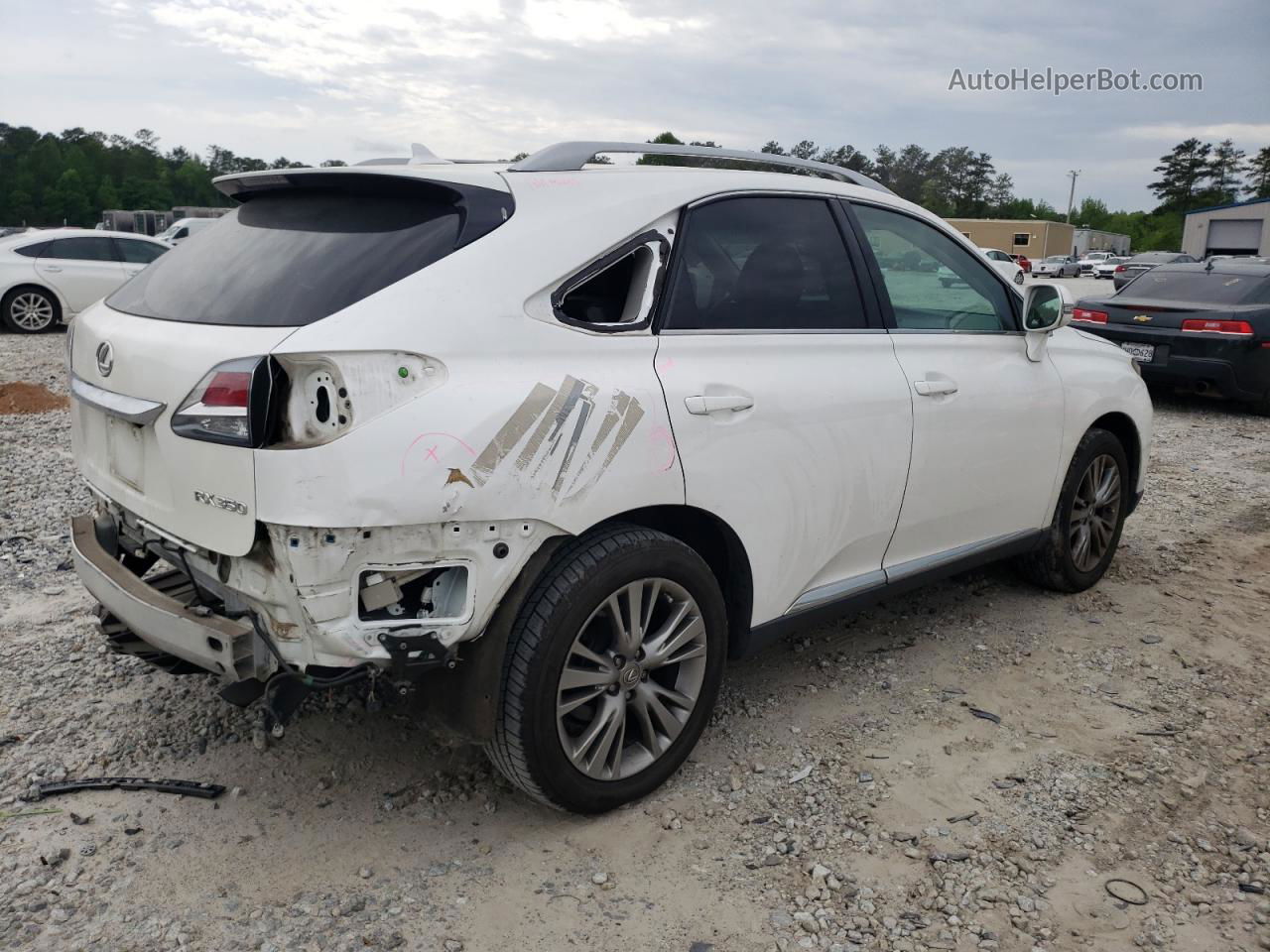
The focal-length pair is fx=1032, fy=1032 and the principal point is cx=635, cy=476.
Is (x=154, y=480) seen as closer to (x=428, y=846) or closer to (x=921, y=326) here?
(x=428, y=846)

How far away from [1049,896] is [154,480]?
2.62 metres

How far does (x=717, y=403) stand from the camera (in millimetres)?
3027

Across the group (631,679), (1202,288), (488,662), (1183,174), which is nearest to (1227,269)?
(1202,288)

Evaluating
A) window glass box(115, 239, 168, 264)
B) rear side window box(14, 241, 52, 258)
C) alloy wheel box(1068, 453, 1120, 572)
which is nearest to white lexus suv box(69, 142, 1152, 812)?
alloy wheel box(1068, 453, 1120, 572)

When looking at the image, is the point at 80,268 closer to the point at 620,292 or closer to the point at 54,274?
the point at 54,274

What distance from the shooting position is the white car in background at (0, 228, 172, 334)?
547 inches

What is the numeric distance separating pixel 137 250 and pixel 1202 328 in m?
13.8

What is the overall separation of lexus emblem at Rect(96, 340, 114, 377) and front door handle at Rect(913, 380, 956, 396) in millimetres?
2575

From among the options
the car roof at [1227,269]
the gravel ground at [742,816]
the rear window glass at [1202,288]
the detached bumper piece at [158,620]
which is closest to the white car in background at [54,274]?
the gravel ground at [742,816]

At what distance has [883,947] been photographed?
2545 millimetres

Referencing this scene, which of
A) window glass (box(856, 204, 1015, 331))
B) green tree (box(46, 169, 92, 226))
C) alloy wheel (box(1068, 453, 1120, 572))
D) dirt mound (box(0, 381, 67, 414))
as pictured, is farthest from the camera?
green tree (box(46, 169, 92, 226))

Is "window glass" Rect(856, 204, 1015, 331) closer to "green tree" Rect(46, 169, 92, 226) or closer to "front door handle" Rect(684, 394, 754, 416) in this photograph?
"front door handle" Rect(684, 394, 754, 416)

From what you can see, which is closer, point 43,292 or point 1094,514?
point 1094,514

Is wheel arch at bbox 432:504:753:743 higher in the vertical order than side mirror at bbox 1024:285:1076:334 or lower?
lower
